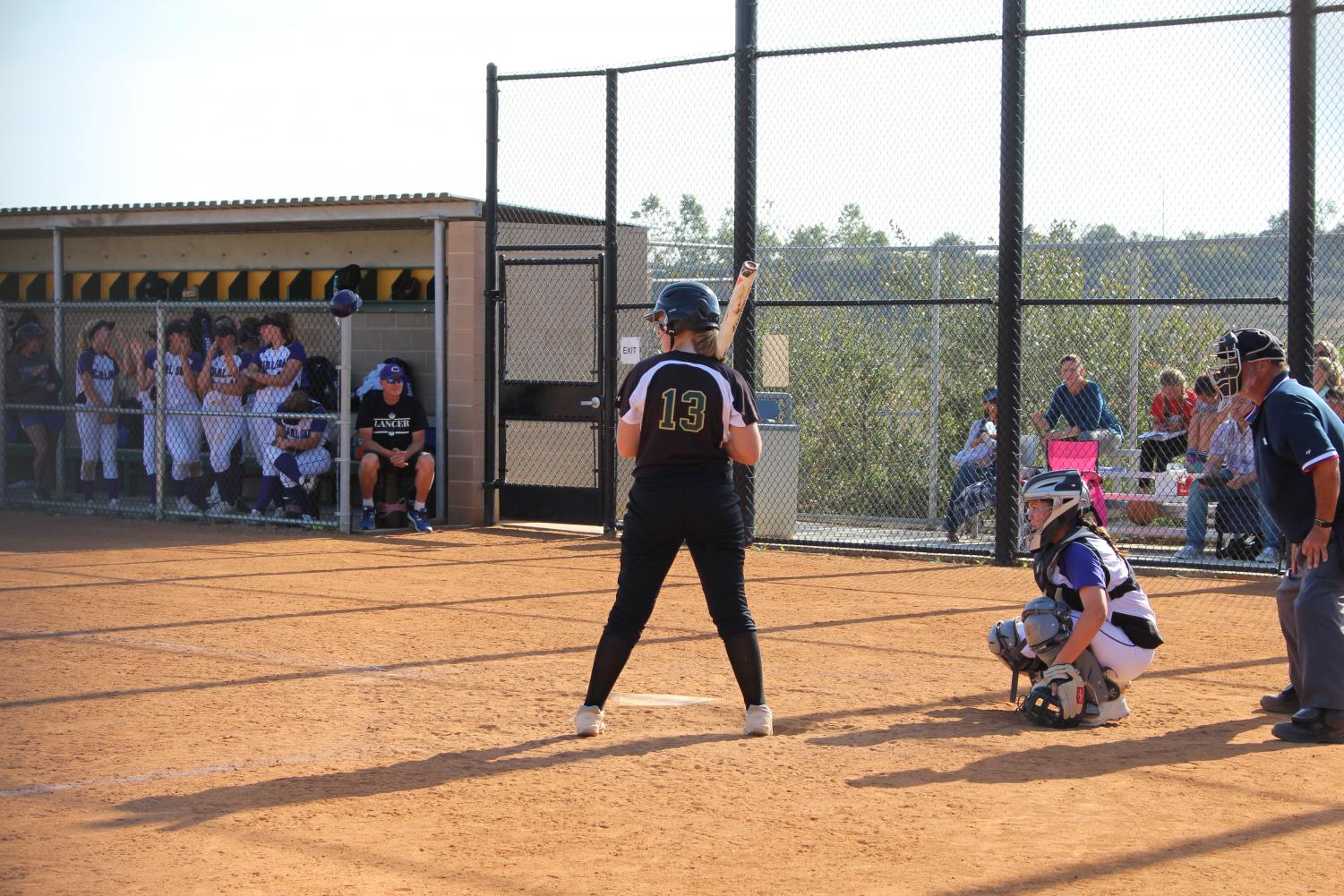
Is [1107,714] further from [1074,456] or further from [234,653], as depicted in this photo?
[1074,456]

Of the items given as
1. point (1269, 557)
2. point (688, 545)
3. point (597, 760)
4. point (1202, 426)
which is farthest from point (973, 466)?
point (597, 760)

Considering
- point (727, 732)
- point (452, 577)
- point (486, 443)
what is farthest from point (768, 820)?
point (486, 443)

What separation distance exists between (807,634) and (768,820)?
3820mm

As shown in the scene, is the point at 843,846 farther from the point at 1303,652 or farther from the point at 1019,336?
the point at 1019,336

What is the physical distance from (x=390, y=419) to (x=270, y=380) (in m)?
1.37

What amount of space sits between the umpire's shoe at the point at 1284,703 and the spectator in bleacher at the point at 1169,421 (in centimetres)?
634

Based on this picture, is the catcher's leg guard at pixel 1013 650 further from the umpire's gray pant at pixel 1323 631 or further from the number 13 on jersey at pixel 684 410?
the number 13 on jersey at pixel 684 410

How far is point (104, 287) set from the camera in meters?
18.6

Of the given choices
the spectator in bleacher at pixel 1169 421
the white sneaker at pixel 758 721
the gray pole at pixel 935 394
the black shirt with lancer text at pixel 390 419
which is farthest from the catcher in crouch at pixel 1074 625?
the black shirt with lancer text at pixel 390 419

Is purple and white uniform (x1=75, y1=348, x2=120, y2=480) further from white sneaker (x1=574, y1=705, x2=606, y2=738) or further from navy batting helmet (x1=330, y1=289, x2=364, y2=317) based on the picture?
white sneaker (x1=574, y1=705, x2=606, y2=738)

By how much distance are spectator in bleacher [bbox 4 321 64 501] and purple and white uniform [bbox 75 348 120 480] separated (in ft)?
1.93

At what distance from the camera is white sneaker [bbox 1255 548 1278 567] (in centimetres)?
1131

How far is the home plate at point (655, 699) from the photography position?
671 cm

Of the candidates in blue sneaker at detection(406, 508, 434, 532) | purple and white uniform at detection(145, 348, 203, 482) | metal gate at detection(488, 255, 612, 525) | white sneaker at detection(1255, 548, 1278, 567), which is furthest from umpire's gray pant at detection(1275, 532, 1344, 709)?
purple and white uniform at detection(145, 348, 203, 482)
